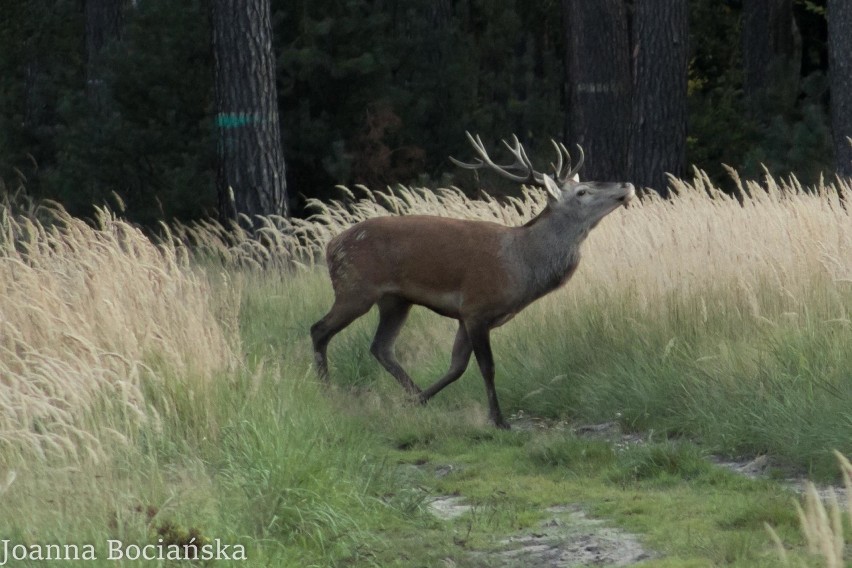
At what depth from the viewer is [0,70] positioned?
121ft

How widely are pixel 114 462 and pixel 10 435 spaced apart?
1.55 feet

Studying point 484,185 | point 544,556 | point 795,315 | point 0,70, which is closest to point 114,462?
point 544,556

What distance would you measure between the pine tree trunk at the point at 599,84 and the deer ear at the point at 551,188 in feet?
29.3

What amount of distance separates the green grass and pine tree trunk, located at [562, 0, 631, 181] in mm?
8332

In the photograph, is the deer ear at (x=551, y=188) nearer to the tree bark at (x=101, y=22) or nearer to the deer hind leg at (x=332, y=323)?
the deer hind leg at (x=332, y=323)

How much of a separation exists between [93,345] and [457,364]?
3.75 metres

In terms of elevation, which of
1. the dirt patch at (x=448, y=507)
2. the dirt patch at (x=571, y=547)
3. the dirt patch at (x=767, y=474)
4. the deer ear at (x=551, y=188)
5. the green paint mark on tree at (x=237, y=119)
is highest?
the green paint mark on tree at (x=237, y=119)

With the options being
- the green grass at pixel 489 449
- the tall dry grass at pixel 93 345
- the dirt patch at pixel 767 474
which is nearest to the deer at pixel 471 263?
the green grass at pixel 489 449

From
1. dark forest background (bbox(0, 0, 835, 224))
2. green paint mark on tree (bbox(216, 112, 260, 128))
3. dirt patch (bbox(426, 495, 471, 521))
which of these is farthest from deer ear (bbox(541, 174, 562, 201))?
dark forest background (bbox(0, 0, 835, 224))

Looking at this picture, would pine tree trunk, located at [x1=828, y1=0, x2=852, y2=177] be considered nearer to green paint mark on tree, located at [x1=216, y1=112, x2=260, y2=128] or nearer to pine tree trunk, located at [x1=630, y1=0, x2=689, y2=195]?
pine tree trunk, located at [x1=630, y1=0, x2=689, y2=195]

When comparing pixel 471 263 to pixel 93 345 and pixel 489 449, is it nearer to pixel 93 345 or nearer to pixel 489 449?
pixel 489 449

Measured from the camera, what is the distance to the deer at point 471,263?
9.75 m

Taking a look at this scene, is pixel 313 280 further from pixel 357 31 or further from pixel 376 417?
pixel 357 31

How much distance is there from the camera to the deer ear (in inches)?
390
